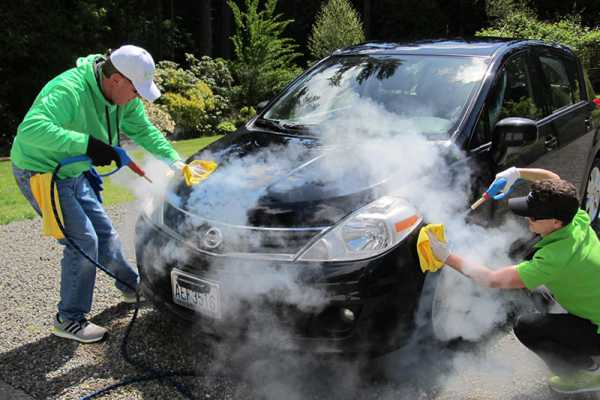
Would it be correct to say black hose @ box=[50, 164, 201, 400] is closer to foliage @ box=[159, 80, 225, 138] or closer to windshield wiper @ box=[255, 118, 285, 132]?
windshield wiper @ box=[255, 118, 285, 132]

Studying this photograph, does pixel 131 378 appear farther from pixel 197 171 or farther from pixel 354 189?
pixel 354 189

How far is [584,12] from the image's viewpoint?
2516cm

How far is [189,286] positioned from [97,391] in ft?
2.20

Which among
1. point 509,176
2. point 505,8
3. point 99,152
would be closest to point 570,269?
point 509,176

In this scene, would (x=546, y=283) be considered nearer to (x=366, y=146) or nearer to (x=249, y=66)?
(x=366, y=146)

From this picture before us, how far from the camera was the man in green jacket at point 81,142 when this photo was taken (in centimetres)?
275

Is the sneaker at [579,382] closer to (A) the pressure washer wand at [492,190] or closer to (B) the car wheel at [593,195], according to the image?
(A) the pressure washer wand at [492,190]

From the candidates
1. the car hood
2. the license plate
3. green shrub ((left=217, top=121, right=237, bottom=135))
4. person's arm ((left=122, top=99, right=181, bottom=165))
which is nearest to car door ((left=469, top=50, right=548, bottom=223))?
the car hood

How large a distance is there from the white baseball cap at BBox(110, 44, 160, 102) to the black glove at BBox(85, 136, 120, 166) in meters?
0.36

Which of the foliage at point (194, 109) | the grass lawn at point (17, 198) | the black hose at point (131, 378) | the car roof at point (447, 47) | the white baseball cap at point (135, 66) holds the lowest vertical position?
the foliage at point (194, 109)

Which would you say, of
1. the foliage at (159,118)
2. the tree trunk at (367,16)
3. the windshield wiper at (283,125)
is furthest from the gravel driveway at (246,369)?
the tree trunk at (367,16)

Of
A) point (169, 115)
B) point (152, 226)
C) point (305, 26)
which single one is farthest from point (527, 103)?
point (305, 26)

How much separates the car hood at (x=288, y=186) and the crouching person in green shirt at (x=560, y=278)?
18.3 inches

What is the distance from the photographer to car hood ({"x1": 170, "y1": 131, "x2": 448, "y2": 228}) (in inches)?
101
